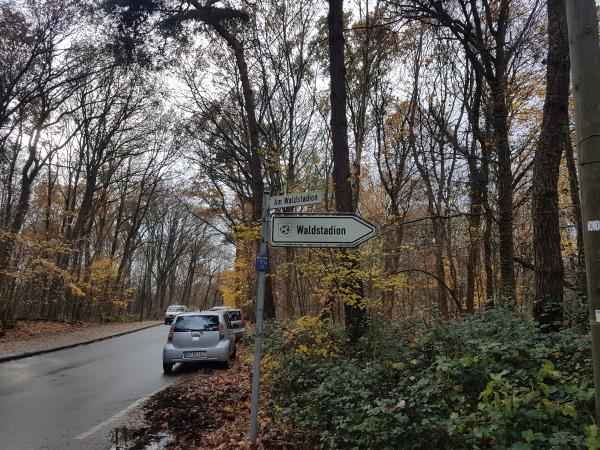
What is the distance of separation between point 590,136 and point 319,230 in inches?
104

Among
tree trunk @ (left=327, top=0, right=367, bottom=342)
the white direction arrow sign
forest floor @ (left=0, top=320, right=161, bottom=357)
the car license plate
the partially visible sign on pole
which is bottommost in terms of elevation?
forest floor @ (left=0, top=320, right=161, bottom=357)

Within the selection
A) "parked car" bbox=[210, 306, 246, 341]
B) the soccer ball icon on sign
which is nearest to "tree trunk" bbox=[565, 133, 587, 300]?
the soccer ball icon on sign

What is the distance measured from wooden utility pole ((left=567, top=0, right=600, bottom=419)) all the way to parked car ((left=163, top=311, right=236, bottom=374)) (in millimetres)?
9973

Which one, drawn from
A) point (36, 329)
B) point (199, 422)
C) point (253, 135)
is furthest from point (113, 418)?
point (36, 329)

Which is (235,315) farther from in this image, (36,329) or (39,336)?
(36,329)

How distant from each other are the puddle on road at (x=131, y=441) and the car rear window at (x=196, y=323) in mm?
5296

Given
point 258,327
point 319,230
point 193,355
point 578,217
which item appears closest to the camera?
point 258,327

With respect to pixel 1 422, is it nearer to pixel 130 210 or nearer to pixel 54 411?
pixel 54 411

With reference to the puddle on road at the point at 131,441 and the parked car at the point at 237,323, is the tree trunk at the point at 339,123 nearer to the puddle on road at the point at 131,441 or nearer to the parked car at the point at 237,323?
the puddle on road at the point at 131,441

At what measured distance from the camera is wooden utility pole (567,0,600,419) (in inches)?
95.9

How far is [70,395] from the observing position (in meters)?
8.34

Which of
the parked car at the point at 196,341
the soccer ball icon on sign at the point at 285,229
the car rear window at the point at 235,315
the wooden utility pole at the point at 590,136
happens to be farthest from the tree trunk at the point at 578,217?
the car rear window at the point at 235,315

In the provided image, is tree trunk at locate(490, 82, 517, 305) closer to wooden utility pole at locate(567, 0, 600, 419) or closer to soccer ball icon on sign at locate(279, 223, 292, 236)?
soccer ball icon on sign at locate(279, 223, 292, 236)

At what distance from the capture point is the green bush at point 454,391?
3.21 m
